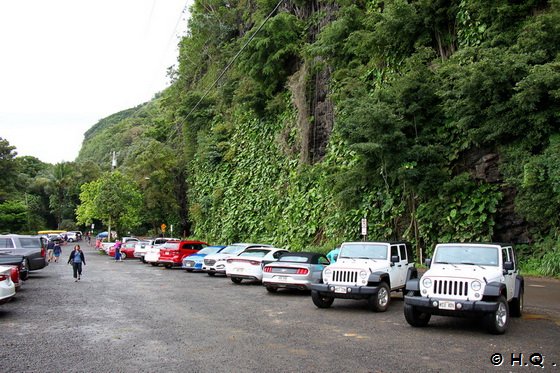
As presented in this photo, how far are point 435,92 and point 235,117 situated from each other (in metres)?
24.2

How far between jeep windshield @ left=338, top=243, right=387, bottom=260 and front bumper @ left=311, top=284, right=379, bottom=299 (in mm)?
1411

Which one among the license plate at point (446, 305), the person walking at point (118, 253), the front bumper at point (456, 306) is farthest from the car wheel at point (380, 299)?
the person walking at point (118, 253)

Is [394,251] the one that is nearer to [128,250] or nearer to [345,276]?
[345,276]

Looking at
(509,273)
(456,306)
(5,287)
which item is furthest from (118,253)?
(456,306)

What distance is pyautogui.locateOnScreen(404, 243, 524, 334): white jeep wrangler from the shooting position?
9.09m

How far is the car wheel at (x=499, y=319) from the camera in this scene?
29.5ft

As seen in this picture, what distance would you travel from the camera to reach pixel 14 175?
61.4m

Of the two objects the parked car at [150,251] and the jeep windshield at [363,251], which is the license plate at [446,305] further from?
the parked car at [150,251]

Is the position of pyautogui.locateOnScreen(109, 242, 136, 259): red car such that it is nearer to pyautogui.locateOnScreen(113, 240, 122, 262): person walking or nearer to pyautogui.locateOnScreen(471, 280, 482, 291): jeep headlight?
pyautogui.locateOnScreen(113, 240, 122, 262): person walking

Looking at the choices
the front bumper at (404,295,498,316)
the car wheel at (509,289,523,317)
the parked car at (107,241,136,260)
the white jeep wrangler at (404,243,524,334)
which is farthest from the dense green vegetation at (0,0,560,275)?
the front bumper at (404,295,498,316)

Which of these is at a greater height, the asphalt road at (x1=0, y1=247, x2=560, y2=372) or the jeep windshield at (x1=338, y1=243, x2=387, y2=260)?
Result: the jeep windshield at (x1=338, y1=243, x2=387, y2=260)

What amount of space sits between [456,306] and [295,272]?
648cm

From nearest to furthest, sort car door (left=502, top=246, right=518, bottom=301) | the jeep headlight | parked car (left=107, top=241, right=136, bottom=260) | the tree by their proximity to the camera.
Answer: the jeep headlight → car door (left=502, top=246, right=518, bottom=301) → parked car (left=107, top=241, right=136, bottom=260) → the tree

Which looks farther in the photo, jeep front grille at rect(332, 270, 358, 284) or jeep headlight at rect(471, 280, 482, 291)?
jeep front grille at rect(332, 270, 358, 284)
